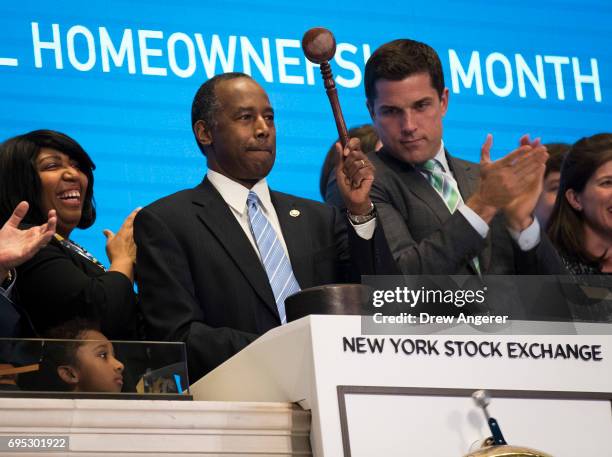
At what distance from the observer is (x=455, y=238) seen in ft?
8.33

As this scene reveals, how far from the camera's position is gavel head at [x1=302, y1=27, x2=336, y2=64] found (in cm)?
236

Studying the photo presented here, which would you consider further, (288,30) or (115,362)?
(288,30)

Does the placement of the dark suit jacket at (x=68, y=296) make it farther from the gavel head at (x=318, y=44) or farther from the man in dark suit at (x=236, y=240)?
the gavel head at (x=318, y=44)

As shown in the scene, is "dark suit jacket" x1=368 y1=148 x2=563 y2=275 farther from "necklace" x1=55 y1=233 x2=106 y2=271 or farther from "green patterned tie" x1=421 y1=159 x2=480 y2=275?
"necklace" x1=55 y1=233 x2=106 y2=271

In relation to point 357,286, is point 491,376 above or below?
below

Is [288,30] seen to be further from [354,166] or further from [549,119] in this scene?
[354,166]

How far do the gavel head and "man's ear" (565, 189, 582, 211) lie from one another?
0.87 metres

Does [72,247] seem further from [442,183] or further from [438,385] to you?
[438,385]

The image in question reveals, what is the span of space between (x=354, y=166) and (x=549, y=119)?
4.99ft

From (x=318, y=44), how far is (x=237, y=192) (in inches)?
17.5

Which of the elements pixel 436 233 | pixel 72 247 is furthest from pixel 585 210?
pixel 72 247

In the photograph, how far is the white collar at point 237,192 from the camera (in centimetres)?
263

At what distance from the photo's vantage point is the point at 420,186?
2.78 m

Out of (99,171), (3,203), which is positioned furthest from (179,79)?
Result: (3,203)
